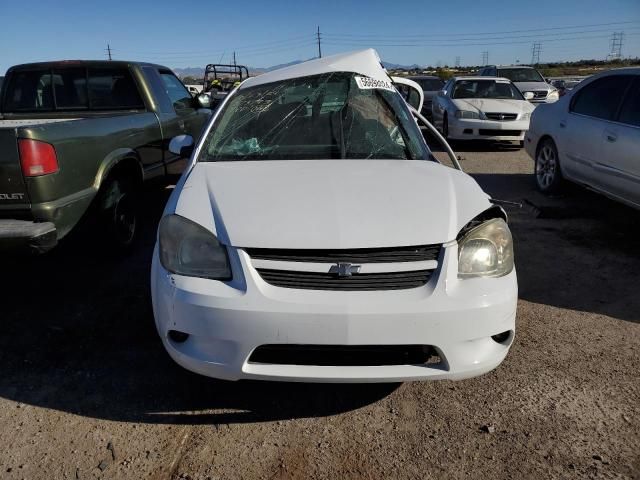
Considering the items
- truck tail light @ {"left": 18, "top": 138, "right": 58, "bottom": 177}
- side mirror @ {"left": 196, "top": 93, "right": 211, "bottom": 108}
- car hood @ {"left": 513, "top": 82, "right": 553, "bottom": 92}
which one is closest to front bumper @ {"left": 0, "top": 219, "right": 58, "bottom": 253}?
truck tail light @ {"left": 18, "top": 138, "right": 58, "bottom": 177}

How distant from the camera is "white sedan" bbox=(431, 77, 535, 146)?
32.3 feet

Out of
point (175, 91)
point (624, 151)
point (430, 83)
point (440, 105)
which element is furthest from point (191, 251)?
point (430, 83)

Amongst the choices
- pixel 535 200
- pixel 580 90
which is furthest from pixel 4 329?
pixel 580 90

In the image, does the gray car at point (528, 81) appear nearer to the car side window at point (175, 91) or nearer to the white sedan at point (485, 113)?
the white sedan at point (485, 113)

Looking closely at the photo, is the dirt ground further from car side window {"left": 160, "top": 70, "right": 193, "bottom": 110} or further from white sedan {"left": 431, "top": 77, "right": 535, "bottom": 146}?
white sedan {"left": 431, "top": 77, "right": 535, "bottom": 146}

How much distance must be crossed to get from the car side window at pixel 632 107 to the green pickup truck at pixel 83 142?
4641 millimetres

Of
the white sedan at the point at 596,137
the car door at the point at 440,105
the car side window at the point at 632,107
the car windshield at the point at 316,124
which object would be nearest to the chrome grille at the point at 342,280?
the car windshield at the point at 316,124

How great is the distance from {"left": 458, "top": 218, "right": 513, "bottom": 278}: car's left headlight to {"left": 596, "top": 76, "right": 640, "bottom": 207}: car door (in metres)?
3.03

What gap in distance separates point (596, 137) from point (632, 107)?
0.44 m

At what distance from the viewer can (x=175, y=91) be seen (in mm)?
5906

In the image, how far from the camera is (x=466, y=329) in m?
2.12

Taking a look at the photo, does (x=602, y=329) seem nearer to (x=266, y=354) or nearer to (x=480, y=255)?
(x=480, y=255)

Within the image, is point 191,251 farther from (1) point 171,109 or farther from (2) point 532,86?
(2) point 532,86

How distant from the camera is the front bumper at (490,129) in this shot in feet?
32.2
